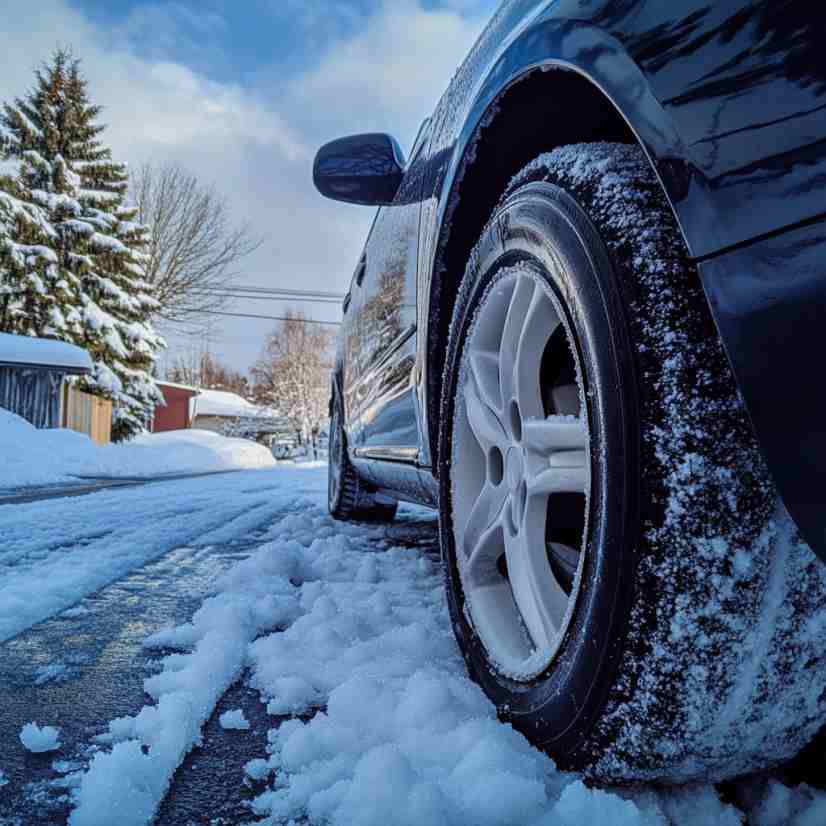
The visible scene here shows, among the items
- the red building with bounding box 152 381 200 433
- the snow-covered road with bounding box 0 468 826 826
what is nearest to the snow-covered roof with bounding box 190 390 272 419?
the red building with bounding box 152 381 200 433

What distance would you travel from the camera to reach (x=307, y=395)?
135ft

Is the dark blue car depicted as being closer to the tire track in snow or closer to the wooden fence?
the tire track in snow

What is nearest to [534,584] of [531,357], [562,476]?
[562,476]

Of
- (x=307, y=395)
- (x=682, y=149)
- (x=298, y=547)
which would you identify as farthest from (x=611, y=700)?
(x=307, y=395)

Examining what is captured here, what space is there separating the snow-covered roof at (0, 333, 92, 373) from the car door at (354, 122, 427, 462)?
47.9 feet

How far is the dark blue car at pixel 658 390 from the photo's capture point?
60cm

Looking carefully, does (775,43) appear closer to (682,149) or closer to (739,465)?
(682,149)

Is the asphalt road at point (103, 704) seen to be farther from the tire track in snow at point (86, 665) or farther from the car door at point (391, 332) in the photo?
the car door at point (391, 332)

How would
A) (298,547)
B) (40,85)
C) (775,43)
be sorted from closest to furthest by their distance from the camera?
(775,43)
(298,547)
(40,85)

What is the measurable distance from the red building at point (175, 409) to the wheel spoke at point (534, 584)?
37685mm

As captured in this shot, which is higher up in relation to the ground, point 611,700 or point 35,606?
point 611,700

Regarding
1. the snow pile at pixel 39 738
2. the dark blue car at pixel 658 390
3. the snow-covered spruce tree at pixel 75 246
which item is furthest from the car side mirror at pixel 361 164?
the snow-covered spruce tree at pixel 75 246

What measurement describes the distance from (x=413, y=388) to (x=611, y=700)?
3.62 feet

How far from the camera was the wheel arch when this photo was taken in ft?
2.34
